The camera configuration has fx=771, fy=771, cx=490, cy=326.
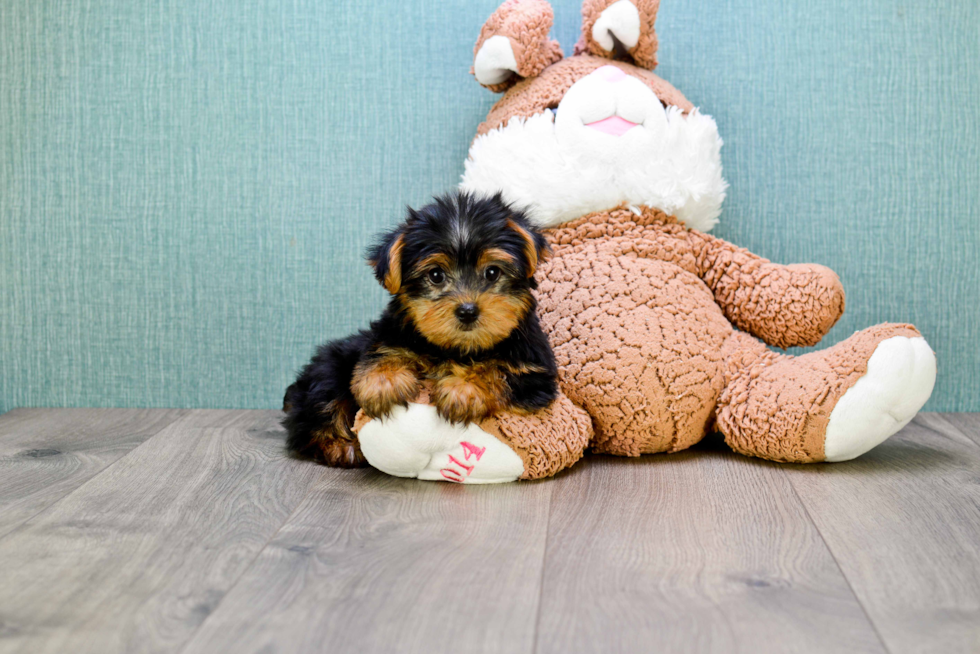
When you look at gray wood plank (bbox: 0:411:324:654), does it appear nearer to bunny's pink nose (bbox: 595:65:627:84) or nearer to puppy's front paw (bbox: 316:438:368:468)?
puppy's front paw (bbox: 316:438:368:468)

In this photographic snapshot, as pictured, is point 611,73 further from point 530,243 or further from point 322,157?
point 322,157

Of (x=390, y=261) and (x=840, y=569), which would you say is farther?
(x=390, y=261)

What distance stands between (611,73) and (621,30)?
11cm

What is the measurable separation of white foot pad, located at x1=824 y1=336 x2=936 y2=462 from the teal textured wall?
0.71 m

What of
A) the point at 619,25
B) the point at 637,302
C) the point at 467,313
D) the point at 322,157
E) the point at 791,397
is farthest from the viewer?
the point at 322,157

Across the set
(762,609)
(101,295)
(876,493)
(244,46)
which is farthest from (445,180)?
(762,609)

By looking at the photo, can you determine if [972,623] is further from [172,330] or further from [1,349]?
[1,349]

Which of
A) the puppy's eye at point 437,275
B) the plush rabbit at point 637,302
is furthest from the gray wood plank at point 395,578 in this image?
the puppy's eye at point 437,275

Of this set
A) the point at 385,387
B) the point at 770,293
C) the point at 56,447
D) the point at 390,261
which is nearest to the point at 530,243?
the point at 390,261

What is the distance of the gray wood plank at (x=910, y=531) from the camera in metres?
1.10

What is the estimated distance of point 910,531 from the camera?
4.67 feet

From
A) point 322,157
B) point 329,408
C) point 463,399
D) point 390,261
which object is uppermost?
point 322,157

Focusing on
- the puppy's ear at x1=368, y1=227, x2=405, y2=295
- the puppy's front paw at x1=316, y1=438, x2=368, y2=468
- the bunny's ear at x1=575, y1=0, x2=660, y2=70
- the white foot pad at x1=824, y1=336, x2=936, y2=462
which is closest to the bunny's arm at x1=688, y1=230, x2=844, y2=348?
the white foot pad at x1=824, y1=336, x2=936, y2=462

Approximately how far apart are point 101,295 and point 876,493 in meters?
2.28
